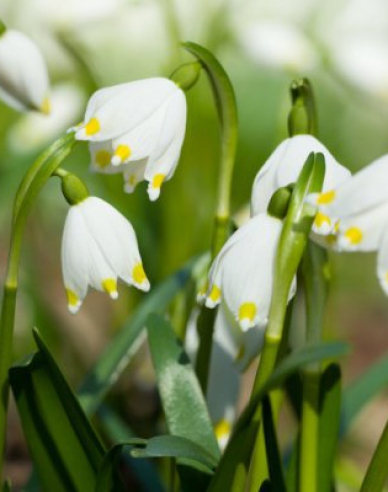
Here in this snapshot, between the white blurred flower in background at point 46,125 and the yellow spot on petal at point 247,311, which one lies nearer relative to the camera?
the yellow spot on petal at point 247,311

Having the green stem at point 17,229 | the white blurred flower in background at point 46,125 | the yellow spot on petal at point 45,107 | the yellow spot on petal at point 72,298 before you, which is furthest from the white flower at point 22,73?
the white blurred flower in background at point 46,125

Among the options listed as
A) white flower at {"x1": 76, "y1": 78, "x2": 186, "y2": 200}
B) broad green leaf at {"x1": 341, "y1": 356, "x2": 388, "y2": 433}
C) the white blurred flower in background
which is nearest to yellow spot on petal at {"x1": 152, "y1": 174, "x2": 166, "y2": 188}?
white flower at {"x1": 76, "y1": 78, "x2": 186, "y2": 200}

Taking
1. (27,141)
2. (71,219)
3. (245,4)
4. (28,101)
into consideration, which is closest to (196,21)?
(245,4)

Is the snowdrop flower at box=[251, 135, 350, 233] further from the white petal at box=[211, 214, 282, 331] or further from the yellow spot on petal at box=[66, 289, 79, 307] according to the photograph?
the yellow spot on petal at box=[66, 289, 79, 307]

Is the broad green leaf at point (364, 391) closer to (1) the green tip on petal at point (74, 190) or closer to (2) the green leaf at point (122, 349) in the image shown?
(2) the green leaf at point (122, 349)

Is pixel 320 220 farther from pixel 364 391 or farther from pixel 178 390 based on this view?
pixel 364 391

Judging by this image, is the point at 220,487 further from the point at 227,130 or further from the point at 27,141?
the point at 27,141

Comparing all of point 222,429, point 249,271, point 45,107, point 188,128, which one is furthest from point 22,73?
point 188,128
